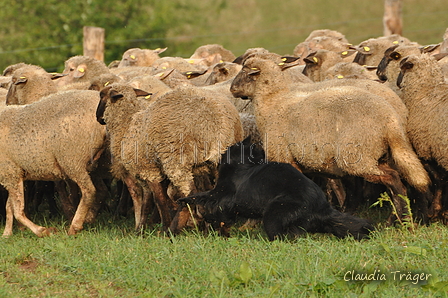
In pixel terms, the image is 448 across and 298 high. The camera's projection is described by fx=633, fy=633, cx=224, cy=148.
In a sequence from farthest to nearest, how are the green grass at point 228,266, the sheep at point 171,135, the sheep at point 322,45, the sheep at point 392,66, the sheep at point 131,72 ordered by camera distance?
the sheep at point 322,45 < the sheep at point 131,72 < the sheep at point 392,66 < the sheep at point 171,135 < the green grass at point 228,266

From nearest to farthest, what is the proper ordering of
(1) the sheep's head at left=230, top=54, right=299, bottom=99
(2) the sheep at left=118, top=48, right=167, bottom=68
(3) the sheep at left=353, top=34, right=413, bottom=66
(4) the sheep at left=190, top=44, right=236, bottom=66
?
(1) the sheep's head at left=230, top=54, right=299, bottom=99 → (3) the sheep at left=353, top=34, right=413, bottom=66 → (2) the sheep at left=118, top=48, right=167, bottom=68 → (4) the sheep at left=190, top=44, right=236, bottom=66

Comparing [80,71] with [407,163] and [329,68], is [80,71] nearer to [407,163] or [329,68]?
[329,68]

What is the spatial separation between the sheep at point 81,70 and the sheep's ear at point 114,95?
289cm

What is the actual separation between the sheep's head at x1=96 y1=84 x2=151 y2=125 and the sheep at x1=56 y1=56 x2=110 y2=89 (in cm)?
282

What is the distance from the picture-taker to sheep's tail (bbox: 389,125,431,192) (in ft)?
16.4

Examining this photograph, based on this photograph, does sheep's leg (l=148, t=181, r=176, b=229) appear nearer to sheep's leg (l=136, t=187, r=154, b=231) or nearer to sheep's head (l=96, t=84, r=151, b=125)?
sheep's leg (l=136, t=187, r=154, b=231)

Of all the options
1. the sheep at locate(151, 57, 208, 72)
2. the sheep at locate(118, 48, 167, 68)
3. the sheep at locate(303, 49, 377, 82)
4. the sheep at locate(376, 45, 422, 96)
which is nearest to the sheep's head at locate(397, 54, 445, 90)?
the sheep at locate(376, 45, 422, 96)

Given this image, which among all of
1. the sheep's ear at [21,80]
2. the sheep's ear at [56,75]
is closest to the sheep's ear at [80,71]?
the sheep's ear at [56,75]

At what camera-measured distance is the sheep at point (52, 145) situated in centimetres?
573

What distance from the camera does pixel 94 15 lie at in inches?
717

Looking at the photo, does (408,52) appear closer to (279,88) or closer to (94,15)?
(279,88)

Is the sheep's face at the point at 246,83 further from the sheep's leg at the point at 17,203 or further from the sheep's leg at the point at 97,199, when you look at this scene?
the sheep's leg at the point at 17,203

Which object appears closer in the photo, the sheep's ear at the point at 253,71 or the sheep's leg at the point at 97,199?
the sheep's ear at the point at 253,71

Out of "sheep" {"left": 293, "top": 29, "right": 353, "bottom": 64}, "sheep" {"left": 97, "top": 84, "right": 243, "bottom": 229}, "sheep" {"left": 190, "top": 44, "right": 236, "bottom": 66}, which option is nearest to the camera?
"sheep" {"left": 97, "top": 84, "right": 243, "bottom": 229}
